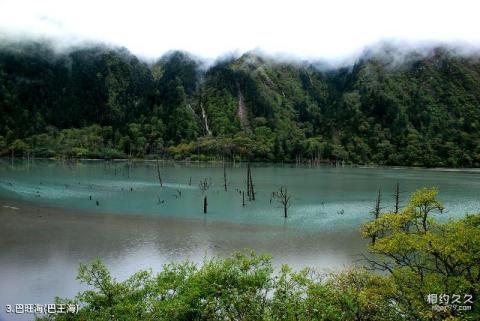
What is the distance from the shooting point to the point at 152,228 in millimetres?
70000

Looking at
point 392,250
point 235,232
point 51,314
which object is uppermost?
point 392,250

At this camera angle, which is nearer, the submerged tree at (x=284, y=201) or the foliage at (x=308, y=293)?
the foliage at (x=308, y=293)

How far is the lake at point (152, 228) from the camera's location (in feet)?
157

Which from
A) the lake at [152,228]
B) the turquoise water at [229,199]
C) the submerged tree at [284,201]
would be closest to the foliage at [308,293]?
the lake at [152,228]

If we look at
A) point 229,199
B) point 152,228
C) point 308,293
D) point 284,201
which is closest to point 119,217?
point 152,228

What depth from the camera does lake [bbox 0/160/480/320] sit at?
157 ft

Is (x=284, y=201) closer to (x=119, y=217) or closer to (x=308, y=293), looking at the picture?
(x=119, y=217)

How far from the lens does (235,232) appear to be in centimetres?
Result: 6906

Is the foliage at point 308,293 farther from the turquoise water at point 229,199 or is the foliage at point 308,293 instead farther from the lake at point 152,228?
the turquoise water at point 229,199

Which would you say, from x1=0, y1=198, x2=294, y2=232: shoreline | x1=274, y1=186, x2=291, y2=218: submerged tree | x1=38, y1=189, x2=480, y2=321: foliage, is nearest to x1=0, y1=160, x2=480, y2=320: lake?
x1=0, y1=198, x2=294, y2=232: shoreline

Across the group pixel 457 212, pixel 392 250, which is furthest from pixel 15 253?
pixel 457 212

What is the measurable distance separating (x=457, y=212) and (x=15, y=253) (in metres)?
84.3

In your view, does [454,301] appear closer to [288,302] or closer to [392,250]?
[392,250]

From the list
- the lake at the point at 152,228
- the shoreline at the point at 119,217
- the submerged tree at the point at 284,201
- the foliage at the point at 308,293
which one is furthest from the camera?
the submerged tree at the point at 284,201
